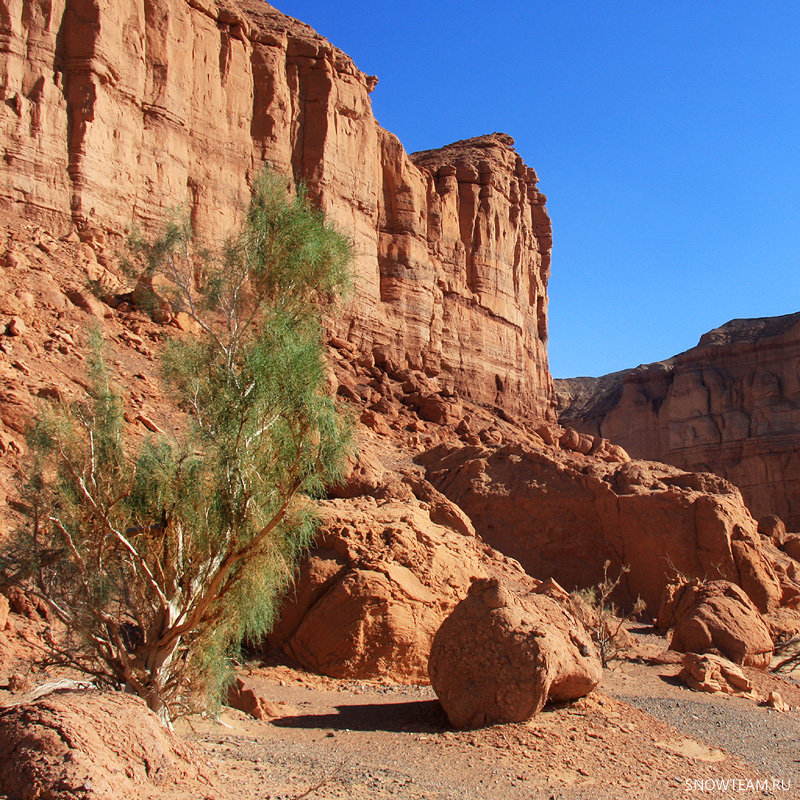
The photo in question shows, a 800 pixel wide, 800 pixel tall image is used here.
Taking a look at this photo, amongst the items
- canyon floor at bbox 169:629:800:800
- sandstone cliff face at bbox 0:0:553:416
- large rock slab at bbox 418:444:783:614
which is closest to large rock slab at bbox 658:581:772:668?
canyon floor at bbox 169:629:800:800

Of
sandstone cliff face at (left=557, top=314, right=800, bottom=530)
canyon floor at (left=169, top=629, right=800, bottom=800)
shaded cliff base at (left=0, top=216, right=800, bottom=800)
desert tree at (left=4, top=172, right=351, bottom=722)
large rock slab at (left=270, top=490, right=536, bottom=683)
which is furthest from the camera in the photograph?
sandstone cliff face at (left=557, top=314, right=800, bottom=530)

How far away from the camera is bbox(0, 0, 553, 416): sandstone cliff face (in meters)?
22.4

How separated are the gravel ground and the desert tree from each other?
480 centimetres

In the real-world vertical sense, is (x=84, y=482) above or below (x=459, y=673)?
above

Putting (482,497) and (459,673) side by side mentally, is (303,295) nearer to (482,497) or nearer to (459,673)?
(459,673)

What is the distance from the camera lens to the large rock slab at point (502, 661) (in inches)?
329

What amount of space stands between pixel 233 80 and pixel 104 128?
22.5ft

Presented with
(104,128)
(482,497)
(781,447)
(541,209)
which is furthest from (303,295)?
(781,447)

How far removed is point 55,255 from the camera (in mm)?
21016

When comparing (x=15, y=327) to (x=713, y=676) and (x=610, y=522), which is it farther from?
(x=713, y=676)

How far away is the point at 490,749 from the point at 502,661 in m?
0.92

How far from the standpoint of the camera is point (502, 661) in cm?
848

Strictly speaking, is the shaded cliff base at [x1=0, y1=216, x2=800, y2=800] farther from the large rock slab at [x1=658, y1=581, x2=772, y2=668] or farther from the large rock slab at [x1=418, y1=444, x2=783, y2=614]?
the large rock slab at [x1=658, y1=581, x2=772, y2=668]

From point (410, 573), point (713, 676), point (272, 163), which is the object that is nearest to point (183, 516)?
point (410, 573)
